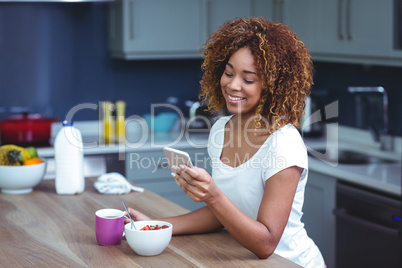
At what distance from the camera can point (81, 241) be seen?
1668mm

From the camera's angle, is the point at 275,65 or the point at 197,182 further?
the point at 275,65

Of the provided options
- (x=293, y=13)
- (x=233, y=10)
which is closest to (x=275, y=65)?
(x=293, y=13)

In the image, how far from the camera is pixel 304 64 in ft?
5.51

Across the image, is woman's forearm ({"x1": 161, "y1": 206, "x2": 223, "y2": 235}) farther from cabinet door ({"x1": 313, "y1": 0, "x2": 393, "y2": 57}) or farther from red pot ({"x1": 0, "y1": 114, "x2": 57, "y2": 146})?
red pot ({"x1": 0, "y1": 114, "x2": 57, "y2": 146})

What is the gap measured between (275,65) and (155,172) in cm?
231

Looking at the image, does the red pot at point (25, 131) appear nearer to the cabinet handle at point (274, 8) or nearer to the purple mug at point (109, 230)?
the cabinet handle at point (274, 8)

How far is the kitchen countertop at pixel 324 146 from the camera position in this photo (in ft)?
9.61

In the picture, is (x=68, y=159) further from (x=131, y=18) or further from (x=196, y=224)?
(x=131, y=18)

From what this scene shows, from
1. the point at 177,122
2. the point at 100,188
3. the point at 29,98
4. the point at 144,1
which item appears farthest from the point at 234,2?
the point at 100,188

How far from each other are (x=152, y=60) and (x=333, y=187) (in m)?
1.85

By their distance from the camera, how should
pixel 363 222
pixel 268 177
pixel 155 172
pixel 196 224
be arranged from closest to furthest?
pixel 268 177 < pixel 196 224 < pixel 363 222 < pixel 155 172

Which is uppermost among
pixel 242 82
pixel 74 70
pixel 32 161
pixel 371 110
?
pixel 74 70

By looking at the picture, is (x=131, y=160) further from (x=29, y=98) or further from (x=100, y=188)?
(x=100, y=188)

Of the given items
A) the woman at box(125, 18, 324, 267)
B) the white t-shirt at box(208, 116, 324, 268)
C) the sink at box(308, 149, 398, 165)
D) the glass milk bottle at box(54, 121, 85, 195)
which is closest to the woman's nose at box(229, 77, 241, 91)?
the woman at box(125, 18, 324, 267)
